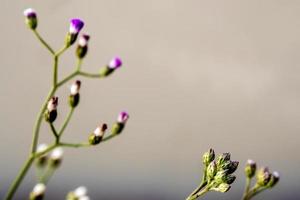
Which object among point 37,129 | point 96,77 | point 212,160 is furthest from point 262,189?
point 37,129

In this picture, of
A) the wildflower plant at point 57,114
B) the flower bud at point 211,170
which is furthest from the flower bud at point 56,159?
the flower bud at point 211,170

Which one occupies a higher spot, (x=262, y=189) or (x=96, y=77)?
(x=96, y=77)

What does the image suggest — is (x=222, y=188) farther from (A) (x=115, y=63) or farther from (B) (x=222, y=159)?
(A) (x=115, y=63)

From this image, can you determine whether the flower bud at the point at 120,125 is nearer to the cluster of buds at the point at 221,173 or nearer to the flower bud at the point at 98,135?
the flower bud at the point at 98,135

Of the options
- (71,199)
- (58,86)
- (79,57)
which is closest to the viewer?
(71,199)

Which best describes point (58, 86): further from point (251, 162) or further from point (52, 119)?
point (251, 162)
